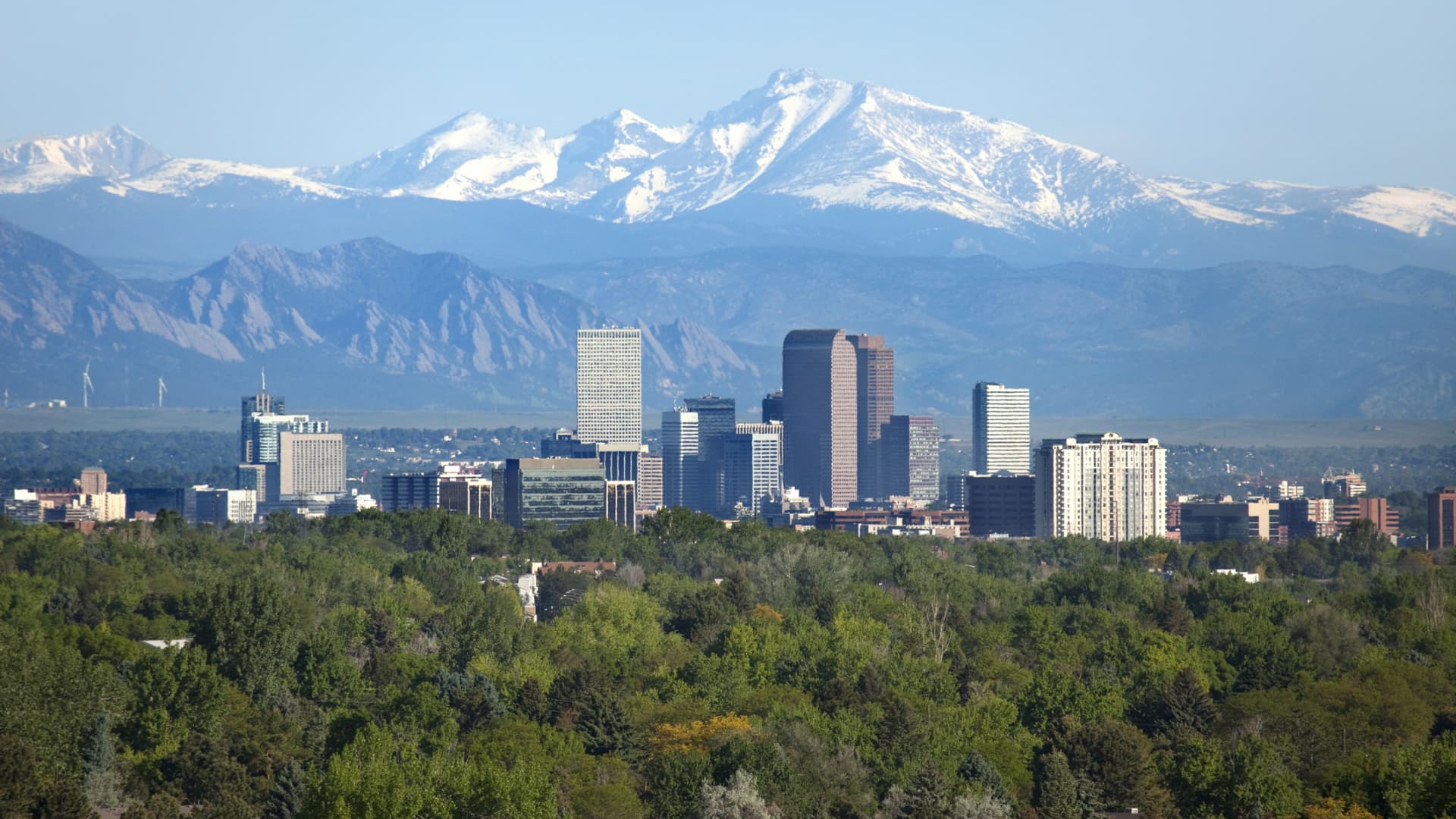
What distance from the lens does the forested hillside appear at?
224 feet

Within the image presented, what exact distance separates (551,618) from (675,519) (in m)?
61.2

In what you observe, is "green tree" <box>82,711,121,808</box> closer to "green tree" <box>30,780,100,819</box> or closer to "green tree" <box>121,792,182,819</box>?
"green tree" <box>121,792,182,819</box>

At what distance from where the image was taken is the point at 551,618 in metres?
130

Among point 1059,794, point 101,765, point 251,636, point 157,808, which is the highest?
point 251,636

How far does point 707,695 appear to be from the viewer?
296ft

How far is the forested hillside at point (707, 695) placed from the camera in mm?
68375

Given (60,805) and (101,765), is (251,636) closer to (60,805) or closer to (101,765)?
(101,765)

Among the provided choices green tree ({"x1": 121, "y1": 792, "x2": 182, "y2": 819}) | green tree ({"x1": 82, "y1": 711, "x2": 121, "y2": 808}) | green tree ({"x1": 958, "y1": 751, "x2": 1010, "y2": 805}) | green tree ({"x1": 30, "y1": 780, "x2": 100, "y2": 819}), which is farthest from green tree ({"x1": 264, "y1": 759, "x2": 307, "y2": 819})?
green tree ({"x1": 958, "y1": 751, "x2": 1010, "y2": 805})

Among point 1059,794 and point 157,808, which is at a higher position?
point 157,808

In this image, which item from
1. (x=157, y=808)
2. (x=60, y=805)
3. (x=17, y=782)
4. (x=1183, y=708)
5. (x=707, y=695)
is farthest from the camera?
(x=707, y=695)

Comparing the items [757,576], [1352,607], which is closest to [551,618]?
[757,576]

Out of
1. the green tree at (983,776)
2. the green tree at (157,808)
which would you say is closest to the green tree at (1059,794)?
the green tree at (983,776)

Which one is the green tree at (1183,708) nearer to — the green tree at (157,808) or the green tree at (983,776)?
the green tree at (983,776)

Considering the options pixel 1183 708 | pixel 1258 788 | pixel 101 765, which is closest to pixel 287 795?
pixel 101 765
